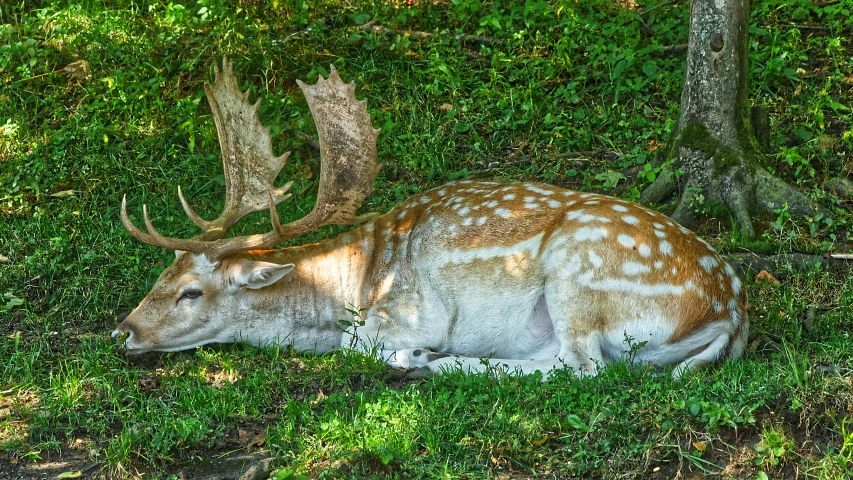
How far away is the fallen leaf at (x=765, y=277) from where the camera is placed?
607cm

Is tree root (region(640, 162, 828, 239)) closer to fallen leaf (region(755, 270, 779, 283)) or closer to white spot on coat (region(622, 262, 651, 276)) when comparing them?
fallen leaf (region(755, 270, 779, 283))

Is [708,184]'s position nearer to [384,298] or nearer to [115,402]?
[384,298]

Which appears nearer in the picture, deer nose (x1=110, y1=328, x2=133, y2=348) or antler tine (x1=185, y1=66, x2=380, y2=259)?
deer nose (x1=110, y1=328, x2=133, y2=348)

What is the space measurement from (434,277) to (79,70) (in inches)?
159

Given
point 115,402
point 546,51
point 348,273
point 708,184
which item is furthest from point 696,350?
point 546,51

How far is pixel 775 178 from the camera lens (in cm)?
659

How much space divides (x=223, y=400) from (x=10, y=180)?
3.32 meters

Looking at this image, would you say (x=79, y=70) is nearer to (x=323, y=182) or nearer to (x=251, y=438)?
(x=323, y=182)

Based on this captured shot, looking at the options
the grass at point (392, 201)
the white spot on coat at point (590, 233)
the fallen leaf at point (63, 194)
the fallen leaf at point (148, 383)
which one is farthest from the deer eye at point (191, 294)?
the white spot on coat at point (590, 233)

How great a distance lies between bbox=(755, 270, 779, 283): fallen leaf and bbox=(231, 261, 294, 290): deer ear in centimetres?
289

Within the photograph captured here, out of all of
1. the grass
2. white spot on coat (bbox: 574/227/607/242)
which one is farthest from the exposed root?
white spot on coat (bbox: 574/227/607/242)

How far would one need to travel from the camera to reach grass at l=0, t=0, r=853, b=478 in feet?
14.5

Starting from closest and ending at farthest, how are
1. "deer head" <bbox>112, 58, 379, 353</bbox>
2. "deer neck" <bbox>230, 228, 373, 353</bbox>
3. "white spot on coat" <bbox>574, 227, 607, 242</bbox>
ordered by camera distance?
"white spot on coat" <bbox>574, 227, 607, 242</bbox>, "deer head" <bbox>112, 58, 379, 353</bbox>, "deer neck" <bbox>230, 228, 373, 353</bbox>

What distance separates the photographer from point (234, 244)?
584cm
